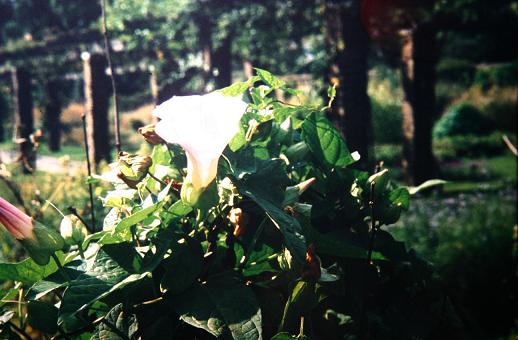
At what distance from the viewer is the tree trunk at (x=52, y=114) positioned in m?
8.19

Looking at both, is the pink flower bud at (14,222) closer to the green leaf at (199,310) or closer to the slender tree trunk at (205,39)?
the green leaf at (199,310)

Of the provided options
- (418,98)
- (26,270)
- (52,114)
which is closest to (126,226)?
(26,270)

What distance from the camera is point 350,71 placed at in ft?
12.9

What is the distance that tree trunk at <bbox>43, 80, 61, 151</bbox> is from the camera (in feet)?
26.9

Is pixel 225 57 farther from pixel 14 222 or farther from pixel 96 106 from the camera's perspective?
pixel 14 222

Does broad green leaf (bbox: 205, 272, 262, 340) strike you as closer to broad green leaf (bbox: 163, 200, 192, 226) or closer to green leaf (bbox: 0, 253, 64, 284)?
broad green leaf (bbox: 163, 200, 192, 226)

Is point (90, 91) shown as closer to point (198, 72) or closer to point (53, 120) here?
point (198, 72)

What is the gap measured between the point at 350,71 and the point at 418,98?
1384mm

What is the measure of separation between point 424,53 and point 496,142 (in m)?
4.22

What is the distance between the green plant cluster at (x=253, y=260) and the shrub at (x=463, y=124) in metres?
10.1

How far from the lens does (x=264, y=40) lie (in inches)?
241

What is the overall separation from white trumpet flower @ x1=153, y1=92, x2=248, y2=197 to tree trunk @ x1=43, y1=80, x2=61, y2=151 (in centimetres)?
754

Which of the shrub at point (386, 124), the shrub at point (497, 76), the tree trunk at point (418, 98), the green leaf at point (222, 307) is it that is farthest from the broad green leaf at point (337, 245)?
the shrub at point (497, 76)

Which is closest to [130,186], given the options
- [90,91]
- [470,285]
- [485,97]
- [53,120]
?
[470,285]
